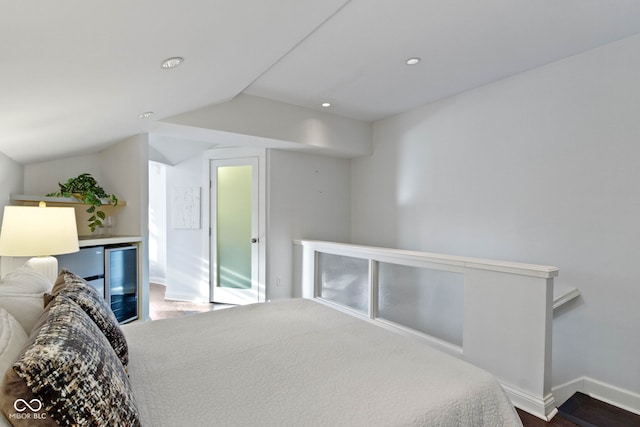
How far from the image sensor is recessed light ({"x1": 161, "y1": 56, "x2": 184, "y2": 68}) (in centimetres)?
198

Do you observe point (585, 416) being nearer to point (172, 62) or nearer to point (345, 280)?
point (345, 280)

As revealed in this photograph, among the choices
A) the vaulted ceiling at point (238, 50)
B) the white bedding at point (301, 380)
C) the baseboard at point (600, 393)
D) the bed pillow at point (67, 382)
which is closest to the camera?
the bed pillow at point (67, 382)

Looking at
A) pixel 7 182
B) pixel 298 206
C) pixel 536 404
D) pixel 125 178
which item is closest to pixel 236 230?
pixel 298 206

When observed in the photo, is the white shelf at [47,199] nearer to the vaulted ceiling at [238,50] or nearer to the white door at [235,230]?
the vaulted ceiling at [238,50]

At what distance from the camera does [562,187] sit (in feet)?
9.20

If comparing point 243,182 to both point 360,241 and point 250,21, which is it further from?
point 250,21

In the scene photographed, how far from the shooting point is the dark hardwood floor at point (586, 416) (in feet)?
6.89

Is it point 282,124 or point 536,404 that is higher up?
point 282,124

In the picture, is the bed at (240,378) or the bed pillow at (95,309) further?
the bed pillow at (95,309)

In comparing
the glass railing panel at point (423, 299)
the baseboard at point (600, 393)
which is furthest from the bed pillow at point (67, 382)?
the baseboard at point (600, 393)

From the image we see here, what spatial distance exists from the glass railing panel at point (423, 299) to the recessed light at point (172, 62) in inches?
98.6

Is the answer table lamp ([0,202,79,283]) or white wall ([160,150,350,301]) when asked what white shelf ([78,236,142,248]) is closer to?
table lamp ([0,202,79,283])

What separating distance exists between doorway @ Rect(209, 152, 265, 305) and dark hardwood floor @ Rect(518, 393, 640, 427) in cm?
317

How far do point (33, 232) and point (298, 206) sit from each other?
2.92 m
